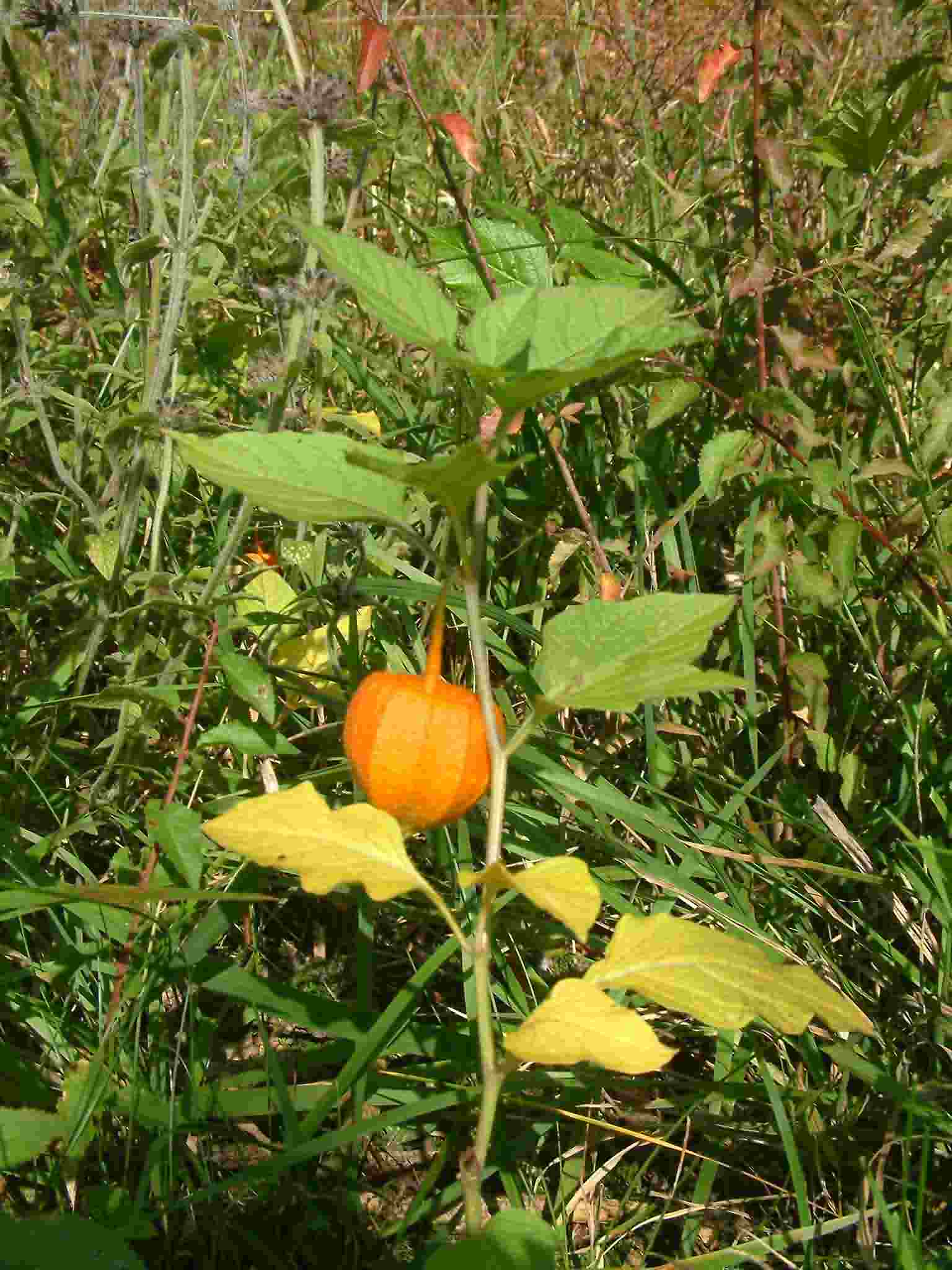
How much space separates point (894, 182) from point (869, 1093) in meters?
1.57

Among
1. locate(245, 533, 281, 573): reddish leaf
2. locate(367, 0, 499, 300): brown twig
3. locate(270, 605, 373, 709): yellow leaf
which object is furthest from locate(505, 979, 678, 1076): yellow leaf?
locate(367, 0, 499, 300): brown twig

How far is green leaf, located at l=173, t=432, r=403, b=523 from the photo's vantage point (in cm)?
77

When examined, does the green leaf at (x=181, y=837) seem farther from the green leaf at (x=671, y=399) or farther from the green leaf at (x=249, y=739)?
the green leaf at (x=671, y=399)

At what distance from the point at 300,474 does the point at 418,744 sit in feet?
0.66

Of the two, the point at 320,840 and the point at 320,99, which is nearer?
the point at 320,840

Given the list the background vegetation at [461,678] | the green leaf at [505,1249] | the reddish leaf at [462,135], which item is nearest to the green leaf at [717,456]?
the background vegetation at [461,678]

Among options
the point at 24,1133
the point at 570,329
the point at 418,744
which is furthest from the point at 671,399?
the point at 24,1133

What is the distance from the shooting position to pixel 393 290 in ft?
2.56

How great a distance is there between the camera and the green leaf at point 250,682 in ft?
4.23

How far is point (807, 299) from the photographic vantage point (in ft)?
5.42

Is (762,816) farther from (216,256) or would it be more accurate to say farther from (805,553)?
(216,256)

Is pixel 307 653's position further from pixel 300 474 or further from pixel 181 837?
pixel 300 474

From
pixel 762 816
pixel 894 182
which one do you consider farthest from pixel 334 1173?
pixel 894 182

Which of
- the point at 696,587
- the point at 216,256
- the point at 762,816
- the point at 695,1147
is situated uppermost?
the point at 216,256
